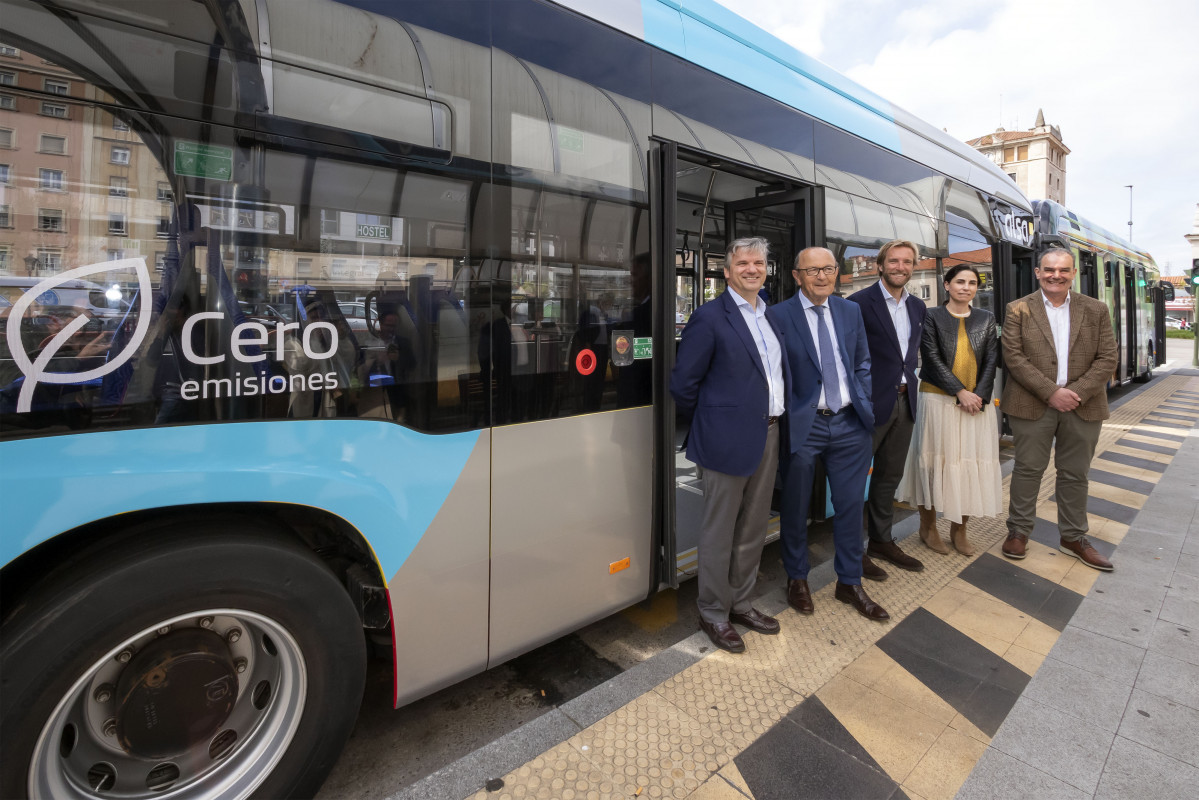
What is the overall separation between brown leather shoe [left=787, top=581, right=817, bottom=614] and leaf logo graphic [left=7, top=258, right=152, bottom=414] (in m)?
3.20

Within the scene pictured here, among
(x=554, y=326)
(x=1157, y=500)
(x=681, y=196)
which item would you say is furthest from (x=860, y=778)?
(x=1157, y=500)

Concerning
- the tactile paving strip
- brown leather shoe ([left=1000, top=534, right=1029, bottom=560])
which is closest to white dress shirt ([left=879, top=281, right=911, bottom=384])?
the tactile paving strip

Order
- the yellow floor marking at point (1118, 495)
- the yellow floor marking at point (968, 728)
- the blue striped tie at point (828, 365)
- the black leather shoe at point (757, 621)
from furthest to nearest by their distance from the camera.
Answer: the yellow floor marking at point (1118, 495) → the blue striped tie at point (828, 365) → the black leather shoe at point (757, 621) → the yellow floor marking at point (968, 728)

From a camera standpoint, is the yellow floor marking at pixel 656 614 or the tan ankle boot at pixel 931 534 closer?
the yellow floor marking at pixel 656 614

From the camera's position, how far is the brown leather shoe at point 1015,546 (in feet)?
13.8

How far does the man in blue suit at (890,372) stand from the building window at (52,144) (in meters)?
3.71

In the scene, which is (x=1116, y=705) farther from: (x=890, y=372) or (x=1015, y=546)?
(x=890, y=372)

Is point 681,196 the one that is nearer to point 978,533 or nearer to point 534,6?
point 534,6

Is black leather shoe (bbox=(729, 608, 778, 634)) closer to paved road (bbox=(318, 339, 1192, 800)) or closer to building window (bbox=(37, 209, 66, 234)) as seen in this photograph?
paved road (bbox=(318, 339, 1192, 800))

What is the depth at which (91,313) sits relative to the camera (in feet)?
5.05

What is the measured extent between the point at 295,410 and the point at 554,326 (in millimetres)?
1019

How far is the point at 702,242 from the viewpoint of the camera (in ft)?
19.7

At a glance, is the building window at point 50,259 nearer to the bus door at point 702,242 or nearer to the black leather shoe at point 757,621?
the bus door at point 702,242

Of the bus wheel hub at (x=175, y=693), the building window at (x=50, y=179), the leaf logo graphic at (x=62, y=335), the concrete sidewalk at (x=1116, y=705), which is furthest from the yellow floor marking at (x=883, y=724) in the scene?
the building window at (x=50, y=179)
